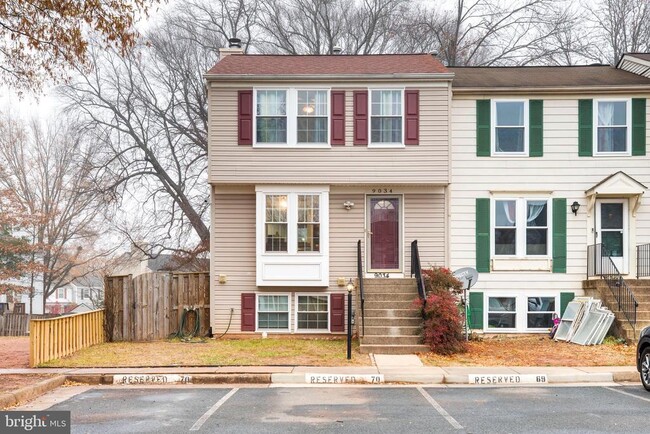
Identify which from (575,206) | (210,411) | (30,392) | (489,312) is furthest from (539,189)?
(30,392)

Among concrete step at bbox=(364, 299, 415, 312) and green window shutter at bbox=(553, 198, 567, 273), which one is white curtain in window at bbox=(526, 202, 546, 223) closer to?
green window shutter at bbox=(553, 198, 567, 273)

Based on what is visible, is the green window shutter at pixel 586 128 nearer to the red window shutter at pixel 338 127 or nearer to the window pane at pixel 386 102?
the window pane at pixel 386 102

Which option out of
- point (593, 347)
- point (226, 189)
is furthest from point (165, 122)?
point (593, 347)

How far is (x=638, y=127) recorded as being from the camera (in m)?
16.6

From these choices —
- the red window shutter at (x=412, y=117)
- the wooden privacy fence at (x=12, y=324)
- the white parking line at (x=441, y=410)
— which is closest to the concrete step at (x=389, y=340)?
the white parking line at (x=441, y=410)

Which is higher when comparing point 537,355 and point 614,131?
point 614,131

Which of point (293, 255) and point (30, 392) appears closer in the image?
point (30, 392)

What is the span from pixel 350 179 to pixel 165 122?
15.6 metres

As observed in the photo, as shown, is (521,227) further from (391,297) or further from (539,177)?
(391,297)

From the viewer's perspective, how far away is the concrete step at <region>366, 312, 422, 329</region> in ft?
46.4

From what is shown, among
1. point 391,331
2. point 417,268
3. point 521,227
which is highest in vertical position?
point 521,227

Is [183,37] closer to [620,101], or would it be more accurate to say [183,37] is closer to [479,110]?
[479,110]

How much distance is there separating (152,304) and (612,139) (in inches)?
499

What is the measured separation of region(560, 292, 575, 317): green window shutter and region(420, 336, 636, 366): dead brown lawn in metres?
1.32
